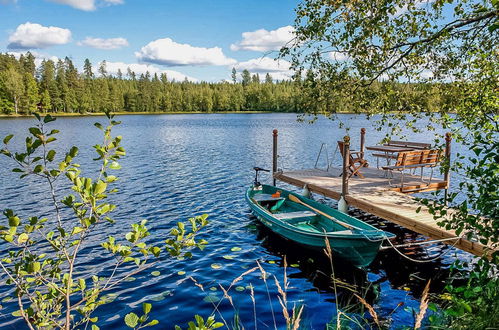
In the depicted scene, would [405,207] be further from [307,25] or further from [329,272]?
[307,25]

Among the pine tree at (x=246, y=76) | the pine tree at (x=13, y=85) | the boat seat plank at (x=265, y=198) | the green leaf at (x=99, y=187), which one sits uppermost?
the pine tree at (x=246, y=76)

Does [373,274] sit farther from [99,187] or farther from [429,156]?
[99,187]

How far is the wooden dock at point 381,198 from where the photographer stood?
7.71 meters

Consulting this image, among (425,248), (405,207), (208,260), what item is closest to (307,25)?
(405,207)

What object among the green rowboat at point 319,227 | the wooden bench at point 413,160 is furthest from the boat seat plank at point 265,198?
the wooden bench at point 413,160

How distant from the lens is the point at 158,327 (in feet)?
21.9

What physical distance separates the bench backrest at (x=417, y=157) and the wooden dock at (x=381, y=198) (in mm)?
754

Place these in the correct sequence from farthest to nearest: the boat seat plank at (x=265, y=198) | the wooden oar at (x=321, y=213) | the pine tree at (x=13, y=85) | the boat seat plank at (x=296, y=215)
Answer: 1. the pine tree at (x=13, y=85)
2. the boat seat plank at (x=265, y=198)
3. the boat seat plank at (x=296, y=215)
4. the wooden oar at (x=321, y=213)

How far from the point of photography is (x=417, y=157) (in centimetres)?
1177

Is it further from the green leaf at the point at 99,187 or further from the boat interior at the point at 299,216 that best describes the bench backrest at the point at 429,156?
the green leaf at the point at 99,187

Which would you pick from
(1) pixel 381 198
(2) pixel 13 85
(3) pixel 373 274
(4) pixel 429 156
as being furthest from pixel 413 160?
(2) pixel 13 85

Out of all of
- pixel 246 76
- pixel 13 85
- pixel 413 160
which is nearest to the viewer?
pixel 413 160

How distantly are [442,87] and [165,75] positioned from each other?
150 meters

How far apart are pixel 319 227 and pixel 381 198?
215 cm
